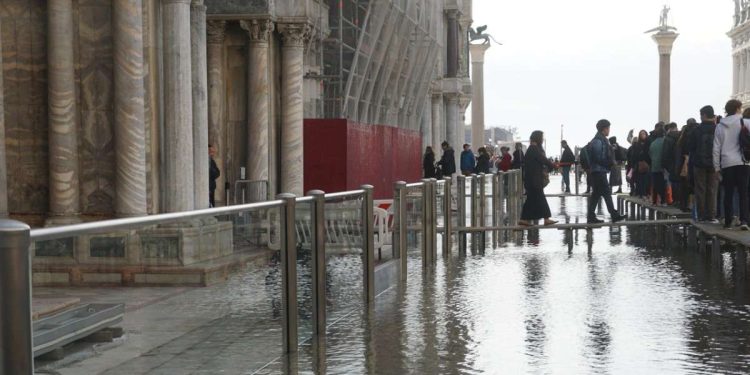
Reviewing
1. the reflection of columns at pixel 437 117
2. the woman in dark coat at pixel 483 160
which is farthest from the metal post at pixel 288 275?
the reflection of columns at pixel 437 117

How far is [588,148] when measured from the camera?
18.8 metres

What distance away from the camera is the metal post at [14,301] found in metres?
4.28

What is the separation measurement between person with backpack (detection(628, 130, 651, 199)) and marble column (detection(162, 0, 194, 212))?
38.2 feet

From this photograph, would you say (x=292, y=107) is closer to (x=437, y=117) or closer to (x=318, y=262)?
(x=318, y=262)

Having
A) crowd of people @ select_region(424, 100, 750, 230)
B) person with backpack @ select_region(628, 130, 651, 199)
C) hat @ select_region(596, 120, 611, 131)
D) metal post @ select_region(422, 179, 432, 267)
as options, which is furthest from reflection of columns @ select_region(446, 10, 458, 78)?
metal post @ select_region(422, 179, 432, 267)

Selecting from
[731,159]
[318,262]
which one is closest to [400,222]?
[318,262]

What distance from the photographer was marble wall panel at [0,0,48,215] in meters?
14.0

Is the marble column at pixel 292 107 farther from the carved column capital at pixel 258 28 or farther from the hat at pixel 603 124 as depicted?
the hat at pixel 603 124

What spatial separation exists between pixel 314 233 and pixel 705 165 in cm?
920

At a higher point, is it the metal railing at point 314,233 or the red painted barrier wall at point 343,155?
the red painted barrier wall at point 343,155

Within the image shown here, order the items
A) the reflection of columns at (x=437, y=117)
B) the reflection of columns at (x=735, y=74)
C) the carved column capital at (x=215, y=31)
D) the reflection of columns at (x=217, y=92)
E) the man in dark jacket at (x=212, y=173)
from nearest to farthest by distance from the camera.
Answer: the man in dark jacket at (x=212, y=173) < the carved column capital at (x=215, y=31) < the reflection of columns at (x=217, y=92) < the reflection of columns at (x=437, y=117) < the reflection of columns at (x=735, y=74)

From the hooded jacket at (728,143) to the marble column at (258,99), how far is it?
811 cm

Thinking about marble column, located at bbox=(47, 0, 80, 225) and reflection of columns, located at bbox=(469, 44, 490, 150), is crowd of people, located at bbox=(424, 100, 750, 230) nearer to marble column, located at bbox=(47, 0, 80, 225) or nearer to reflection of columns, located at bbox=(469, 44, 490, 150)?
marble column, located at bbox=(47, 0, 80, 225)

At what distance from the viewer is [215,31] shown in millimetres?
20844
